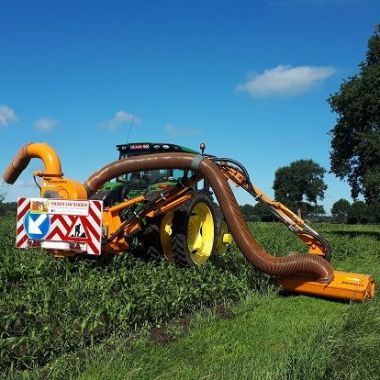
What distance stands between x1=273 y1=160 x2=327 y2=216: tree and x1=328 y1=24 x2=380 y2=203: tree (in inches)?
2260

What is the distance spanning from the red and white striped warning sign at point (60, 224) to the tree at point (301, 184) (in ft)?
258

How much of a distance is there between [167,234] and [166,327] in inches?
130

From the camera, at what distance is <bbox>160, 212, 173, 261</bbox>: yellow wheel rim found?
8570 mm

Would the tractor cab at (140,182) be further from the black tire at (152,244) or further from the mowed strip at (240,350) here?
the mowed strip at (240,350)

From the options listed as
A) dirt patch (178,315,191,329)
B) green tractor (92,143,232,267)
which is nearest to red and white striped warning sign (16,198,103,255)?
green tractor (92,143,232,267)

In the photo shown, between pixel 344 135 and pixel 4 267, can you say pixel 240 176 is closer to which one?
pixel 4 267

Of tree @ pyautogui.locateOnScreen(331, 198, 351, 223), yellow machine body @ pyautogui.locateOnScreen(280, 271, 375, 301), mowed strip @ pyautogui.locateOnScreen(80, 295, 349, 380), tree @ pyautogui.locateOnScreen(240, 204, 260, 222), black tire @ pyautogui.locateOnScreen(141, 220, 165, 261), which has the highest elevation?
tree @ pyautogui.locateOnScreen(331, 198, 351, 223)

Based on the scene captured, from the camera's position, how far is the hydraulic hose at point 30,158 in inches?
308

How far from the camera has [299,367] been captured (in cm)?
391

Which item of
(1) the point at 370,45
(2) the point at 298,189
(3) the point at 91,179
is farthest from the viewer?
(2) the point at 298,189

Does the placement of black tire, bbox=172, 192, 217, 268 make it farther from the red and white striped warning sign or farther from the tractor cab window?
the red and white striped warning sign

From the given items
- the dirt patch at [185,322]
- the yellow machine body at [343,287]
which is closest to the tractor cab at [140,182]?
the yellow machine body at [343,287]

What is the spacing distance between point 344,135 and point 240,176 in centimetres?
1998

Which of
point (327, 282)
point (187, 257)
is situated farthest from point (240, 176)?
point (327, 282)
